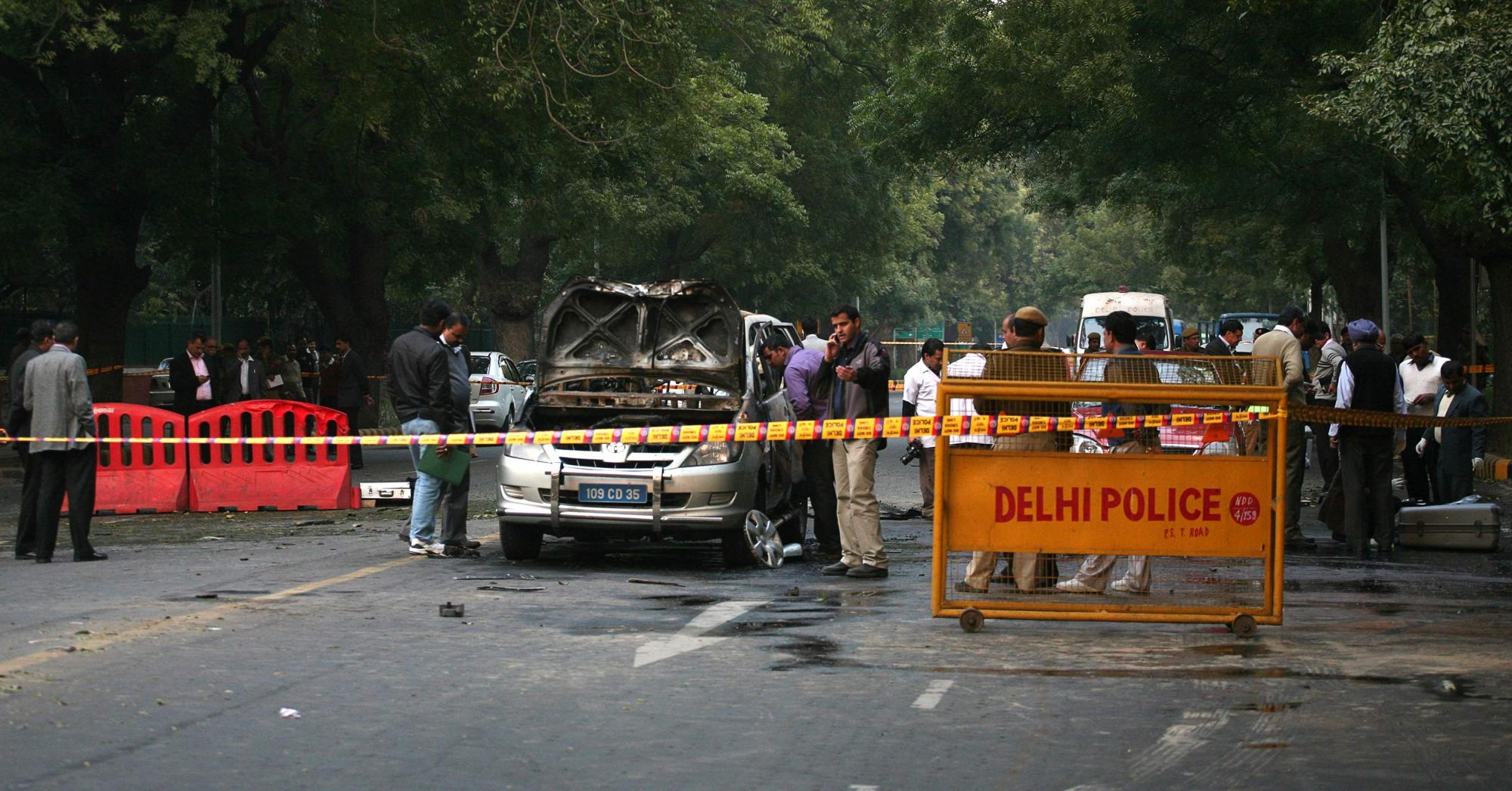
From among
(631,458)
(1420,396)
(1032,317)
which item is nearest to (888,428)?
(1032,317)

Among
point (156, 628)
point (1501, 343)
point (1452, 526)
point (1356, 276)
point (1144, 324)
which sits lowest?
point (156, 628)

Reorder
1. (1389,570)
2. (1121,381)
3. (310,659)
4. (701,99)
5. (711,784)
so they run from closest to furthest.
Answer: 1. (711,784)
2. (310,659)
3. (1121,381)
4. (1389,570)
5. (701,99)

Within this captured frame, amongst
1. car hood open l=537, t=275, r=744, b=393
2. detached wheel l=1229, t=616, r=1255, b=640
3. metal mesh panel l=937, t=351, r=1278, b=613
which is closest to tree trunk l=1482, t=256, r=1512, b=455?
car hood open l=537, t=275, r=744, b=393

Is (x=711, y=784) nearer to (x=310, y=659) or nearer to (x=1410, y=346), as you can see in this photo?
(x=310, y=659)

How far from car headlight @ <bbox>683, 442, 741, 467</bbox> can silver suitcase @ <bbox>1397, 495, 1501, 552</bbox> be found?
5.60 meters

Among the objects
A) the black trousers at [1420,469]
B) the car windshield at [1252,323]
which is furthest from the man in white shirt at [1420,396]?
the car windshield at [1252,323]

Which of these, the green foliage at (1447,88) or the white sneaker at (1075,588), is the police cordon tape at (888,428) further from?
the green foliage at (1447,88)

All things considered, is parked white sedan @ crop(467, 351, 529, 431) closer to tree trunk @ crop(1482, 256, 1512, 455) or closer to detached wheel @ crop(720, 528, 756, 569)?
tree trunk @ crop(1482, 256, 1512, 455)

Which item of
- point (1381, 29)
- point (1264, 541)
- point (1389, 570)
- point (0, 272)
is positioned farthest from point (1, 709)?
point (0, 272)

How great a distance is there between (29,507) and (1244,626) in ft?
28.6

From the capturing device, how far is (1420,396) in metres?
16.3

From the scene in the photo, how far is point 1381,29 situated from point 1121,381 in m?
8.11

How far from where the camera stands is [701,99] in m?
27.6

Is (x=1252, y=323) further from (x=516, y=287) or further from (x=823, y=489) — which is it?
(x=823, y=489)
